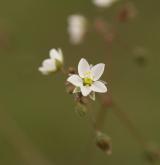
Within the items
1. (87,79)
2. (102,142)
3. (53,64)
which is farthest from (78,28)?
(102,142)

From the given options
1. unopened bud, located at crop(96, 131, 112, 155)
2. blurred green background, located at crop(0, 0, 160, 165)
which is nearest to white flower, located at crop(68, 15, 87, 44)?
blurred green background, located at crop(0, 0, 160, 165)

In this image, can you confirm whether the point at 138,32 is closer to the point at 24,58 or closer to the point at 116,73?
the point at 116,73

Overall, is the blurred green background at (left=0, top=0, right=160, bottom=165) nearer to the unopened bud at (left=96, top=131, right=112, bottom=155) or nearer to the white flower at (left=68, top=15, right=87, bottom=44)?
the white flower at (left=68, top=15, right=87, bottom=44)

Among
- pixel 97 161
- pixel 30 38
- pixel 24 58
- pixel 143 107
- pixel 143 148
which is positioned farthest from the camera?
pixel 30 38

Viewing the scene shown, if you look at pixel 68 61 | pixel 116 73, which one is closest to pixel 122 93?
pixel 116 73

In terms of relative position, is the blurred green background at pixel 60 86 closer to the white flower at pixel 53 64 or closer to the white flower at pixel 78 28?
the white flower at pixel 78 28

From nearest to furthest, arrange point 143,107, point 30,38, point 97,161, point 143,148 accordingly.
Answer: point 143,148, point 97,161, point 143,107, point 30,38
